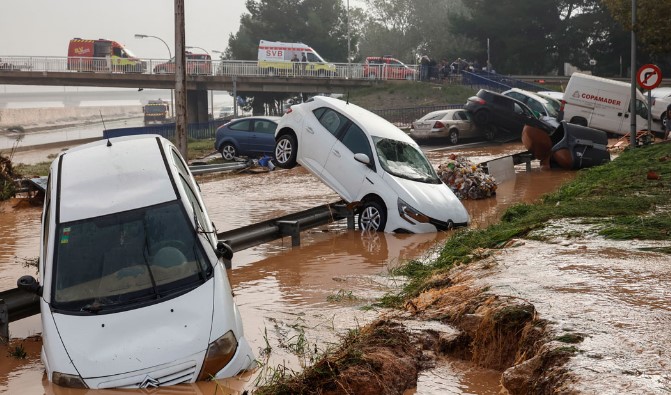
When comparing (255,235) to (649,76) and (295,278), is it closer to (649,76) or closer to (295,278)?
(295,278)

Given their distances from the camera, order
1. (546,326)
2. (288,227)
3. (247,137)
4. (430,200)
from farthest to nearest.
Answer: (247,137) → (430,200) → (288,227) → (546,326)

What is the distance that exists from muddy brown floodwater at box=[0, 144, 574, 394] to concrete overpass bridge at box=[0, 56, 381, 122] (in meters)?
38.5

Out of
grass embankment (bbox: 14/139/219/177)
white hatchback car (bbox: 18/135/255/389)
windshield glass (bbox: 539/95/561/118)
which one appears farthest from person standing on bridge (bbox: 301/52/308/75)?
white hatchback car (bbox: 18/135/255/389)

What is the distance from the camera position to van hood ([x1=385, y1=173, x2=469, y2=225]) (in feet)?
53.2

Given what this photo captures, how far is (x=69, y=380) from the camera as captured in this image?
7.93 metres

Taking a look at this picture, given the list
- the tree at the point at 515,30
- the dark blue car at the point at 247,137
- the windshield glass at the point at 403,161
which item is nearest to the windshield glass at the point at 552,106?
the dark blue car at the point at 247,137

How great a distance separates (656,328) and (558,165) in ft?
63.5

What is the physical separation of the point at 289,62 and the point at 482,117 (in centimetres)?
2912

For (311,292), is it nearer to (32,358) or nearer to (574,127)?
(32,358)

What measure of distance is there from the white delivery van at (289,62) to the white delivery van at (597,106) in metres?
30.3

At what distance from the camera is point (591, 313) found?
26.8ft

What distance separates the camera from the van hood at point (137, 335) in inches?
311

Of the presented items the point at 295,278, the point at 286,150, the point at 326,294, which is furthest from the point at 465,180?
the point at 326,294

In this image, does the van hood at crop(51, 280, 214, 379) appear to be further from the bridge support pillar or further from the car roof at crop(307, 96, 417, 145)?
the bridge support pillar
